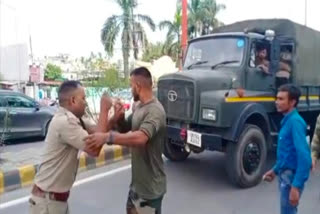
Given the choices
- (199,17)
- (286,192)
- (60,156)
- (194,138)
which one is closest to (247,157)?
(194,138)

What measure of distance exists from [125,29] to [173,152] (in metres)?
23.9

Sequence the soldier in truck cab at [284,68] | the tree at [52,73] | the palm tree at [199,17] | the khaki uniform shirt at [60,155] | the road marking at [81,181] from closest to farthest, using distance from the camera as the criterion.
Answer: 1. the khaki uniform shirt at [60,155]
2. the road marking at [81,181]
3. the soldier in truck cab at [284,68]
4. the palm tree at [199,17]
5. the tree at [52,73]

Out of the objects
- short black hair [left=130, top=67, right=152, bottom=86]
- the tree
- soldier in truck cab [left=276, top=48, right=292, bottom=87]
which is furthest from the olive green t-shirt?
the tree

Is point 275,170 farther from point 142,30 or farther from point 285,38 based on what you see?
point 142,30

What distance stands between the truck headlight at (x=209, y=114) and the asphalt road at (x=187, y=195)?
1.05 meters

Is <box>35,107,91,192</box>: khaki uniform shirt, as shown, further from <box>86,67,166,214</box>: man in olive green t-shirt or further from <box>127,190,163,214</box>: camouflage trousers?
<box>127,190,163,214</box>: camouflage trousers

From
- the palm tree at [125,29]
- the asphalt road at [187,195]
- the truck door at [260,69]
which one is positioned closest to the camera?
the asphalt road at [187,195]

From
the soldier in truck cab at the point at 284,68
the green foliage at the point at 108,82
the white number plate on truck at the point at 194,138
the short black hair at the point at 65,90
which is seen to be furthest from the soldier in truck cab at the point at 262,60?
the green foliage at the point at 108,82

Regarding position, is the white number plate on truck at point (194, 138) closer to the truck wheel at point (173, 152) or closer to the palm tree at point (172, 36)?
the truck wheel at point (173, 152)

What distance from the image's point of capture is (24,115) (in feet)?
31.3

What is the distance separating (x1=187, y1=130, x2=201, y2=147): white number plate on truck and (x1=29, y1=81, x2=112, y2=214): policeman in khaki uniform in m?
3.08

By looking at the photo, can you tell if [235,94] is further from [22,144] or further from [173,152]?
[22,144]

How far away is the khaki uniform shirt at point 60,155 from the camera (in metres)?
2.48

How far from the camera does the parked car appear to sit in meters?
9.30
